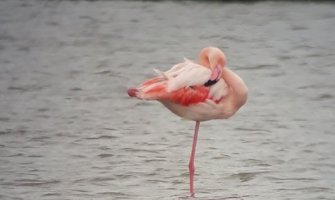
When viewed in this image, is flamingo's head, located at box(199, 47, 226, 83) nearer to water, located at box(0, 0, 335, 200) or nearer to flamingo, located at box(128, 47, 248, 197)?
flamingo, located at box(128, 47, 248, 197)

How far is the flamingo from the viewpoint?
288 inches

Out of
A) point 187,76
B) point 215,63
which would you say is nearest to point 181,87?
point 187,76

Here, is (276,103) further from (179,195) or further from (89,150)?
(179,195)

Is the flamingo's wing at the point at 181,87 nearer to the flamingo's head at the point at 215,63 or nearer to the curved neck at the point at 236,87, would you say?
the flamingo's head at the point at 215,63

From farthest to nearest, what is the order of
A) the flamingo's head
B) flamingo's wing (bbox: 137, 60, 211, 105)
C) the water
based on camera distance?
the water → the flamingo's head → flamingo's wing (bbox: 137, 60, 211, 105)

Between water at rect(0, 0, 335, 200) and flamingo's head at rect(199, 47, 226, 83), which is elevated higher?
flamingo's head at rect(199, 47, 226, 83)

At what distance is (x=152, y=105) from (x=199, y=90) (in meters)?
2.79

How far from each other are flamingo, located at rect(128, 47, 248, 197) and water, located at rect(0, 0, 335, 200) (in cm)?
54

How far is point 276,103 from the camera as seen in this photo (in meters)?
9.93

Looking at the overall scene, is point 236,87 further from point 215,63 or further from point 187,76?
point 187,76

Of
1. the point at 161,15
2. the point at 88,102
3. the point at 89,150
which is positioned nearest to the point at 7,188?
the point at 89,150

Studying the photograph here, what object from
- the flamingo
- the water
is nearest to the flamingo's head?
the flamingo

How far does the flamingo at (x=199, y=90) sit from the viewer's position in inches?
288

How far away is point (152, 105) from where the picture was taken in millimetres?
10164
